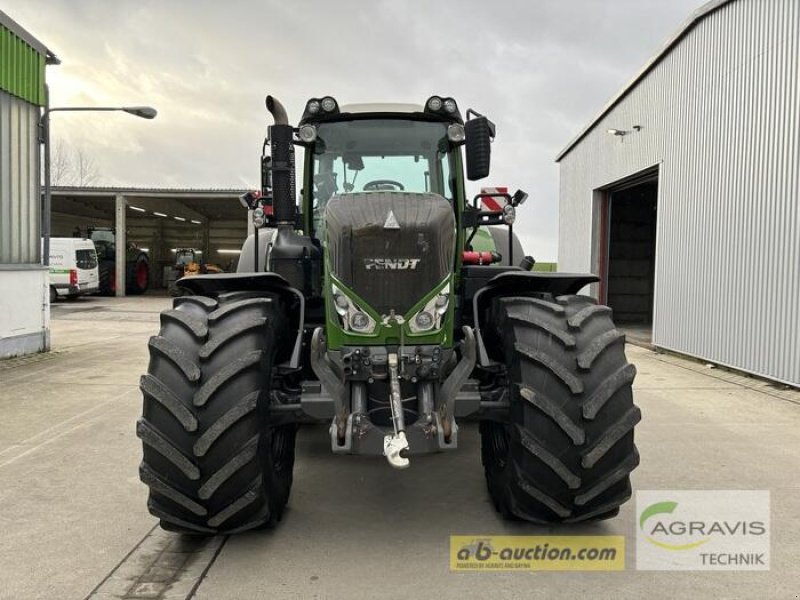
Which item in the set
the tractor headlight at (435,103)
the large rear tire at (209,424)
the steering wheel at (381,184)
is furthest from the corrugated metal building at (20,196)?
the tractor headlight at (435,103)

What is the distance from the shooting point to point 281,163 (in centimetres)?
372

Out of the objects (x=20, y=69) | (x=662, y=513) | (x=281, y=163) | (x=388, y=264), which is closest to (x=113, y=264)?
(x=20, y=69)

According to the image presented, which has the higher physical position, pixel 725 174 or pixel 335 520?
pixel 725 174

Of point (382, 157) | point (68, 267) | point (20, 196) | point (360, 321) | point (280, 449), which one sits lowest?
point (280, 449)

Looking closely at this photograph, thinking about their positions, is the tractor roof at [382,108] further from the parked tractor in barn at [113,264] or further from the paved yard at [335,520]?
the parked tractor in barn at [113,264]

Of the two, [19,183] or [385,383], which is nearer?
[385,383]

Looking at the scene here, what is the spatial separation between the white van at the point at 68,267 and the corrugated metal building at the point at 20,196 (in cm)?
1240

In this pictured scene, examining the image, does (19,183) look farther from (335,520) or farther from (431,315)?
(431,315)

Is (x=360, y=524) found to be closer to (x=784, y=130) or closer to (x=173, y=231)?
(x=784, y=130)

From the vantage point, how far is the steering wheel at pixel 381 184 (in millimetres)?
4234

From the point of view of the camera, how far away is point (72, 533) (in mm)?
3340

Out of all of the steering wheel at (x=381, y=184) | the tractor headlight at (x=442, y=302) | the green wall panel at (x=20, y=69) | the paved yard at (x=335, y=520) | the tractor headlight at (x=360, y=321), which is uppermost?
the green wall panel at (x=20, y=69)

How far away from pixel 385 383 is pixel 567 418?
0.93 m

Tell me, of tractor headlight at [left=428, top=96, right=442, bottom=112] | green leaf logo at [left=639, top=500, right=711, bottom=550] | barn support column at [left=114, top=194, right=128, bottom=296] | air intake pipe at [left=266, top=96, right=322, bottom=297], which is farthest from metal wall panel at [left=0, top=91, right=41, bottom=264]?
barn support column at [left=114, top=194, right=128, bottom=296]
